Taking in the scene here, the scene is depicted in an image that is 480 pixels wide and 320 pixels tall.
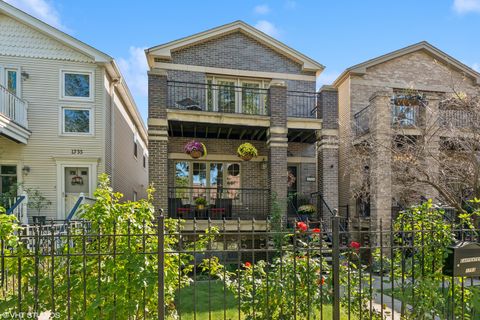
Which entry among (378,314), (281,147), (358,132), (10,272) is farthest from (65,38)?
(378,314)

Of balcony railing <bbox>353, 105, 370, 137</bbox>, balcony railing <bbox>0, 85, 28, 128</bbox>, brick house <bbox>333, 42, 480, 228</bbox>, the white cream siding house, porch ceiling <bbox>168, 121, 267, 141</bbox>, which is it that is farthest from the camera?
balcony railing <bbox>353, 105, 370, 137</bbox>

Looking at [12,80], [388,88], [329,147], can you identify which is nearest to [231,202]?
[329,147]

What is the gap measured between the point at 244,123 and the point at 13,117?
8423 millimetres

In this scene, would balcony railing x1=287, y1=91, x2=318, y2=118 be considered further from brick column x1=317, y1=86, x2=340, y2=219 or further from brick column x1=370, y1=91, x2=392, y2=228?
brick column x1=370, y1=91, x2=392, y2=228

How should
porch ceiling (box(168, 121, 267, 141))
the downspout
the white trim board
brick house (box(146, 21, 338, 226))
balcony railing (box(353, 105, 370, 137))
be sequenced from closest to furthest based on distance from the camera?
1. brick house (box(146, 21, 338, 226))
2. porch ceiling (box(168, 121, 267, 141))
3. the white trim board
4. balcony railing (box(353, 105, 370, 137))
5. the downspout

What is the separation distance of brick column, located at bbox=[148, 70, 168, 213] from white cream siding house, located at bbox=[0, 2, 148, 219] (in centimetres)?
401

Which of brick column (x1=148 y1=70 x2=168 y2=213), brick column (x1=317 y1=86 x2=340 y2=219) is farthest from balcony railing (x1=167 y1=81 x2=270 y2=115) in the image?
brick column (x1=317 y1=86 x2=340 y2=219)

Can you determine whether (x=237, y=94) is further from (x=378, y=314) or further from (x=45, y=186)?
(x=378, y=314)

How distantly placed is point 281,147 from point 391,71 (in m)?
7.07

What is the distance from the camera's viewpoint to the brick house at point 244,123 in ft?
32.1

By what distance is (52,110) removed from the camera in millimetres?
11492

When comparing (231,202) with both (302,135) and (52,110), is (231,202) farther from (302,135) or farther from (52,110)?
(52,110)

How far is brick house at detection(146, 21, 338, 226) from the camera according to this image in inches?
386

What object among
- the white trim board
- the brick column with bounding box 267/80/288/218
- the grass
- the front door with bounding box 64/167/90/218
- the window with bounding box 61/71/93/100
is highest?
the white trim board
